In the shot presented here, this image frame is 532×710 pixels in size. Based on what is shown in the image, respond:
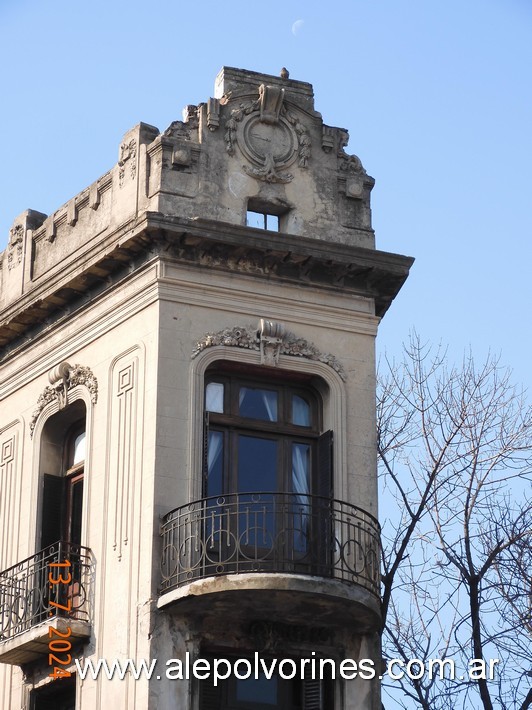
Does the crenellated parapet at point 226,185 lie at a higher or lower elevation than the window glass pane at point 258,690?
higher

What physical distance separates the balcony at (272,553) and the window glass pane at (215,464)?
0.38 metres

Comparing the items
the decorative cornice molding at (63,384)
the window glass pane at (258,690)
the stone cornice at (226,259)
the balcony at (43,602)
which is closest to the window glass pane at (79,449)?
the decorative cornice molding at (63,384)

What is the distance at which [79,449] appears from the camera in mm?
31078

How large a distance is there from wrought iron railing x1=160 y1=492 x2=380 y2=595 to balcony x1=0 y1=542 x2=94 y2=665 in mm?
1605

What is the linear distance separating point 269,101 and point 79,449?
5971 millimetres

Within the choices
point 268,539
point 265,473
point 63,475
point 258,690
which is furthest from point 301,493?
point 63,475

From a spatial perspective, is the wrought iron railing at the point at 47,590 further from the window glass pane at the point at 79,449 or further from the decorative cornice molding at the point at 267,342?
the decorative cornice molding at the point at 267,342

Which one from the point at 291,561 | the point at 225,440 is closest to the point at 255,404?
the point at 225,440

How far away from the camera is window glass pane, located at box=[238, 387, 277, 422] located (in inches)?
1168

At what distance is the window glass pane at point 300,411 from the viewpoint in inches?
1180

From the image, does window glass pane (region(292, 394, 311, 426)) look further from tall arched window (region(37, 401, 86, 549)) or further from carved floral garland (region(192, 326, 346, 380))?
tall arched window (region(37, 401, 86, 549))

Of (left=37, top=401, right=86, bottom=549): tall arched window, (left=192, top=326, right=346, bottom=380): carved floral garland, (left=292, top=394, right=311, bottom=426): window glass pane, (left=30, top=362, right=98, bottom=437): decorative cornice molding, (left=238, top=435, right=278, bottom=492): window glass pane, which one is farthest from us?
(left=37, top=401, right=86, bottom=549): tall arched window

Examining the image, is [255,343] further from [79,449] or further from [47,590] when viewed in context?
[47,590]

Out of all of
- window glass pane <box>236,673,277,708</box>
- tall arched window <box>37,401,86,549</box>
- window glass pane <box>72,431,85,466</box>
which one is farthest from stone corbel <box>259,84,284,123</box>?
window glass pane <box>236,673,277,708</box>
